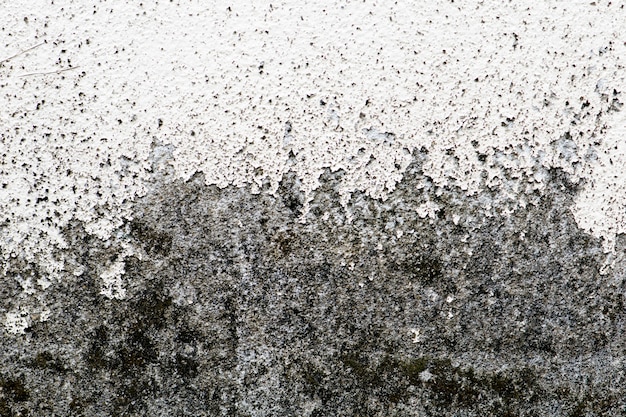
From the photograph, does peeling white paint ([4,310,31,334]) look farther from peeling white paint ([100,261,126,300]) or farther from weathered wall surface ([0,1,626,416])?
peeling white paint ([100,261,126,300])

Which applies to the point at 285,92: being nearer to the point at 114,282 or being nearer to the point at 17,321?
the point at 114,282

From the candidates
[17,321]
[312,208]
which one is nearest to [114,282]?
[17,321]

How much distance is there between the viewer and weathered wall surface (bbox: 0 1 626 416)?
95 centimetres

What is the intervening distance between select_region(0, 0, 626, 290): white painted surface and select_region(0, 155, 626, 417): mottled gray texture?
0.06m

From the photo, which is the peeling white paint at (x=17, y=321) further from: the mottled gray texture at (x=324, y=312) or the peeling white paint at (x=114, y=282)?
the peeling white paint at (x=114, y=282)

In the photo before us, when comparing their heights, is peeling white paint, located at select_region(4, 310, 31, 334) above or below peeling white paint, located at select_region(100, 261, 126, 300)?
below

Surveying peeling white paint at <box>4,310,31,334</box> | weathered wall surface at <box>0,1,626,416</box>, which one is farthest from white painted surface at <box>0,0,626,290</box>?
peeling white paint at <box>4,310,31,334</box>

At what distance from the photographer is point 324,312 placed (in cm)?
100

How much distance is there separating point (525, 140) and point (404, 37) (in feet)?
0.97

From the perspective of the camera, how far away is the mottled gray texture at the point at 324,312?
3.22ft

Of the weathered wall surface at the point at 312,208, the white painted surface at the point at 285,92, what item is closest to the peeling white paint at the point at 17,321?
the weathered wall surface at the point at 312,208

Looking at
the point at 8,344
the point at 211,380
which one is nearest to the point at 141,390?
the point at 211,380

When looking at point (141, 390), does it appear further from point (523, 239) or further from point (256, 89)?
point (523, 239)

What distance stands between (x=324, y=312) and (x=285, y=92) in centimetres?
42
